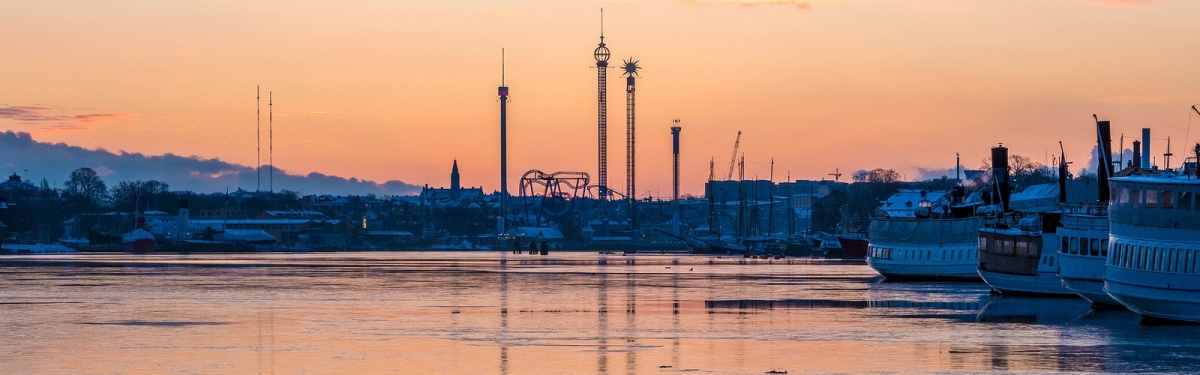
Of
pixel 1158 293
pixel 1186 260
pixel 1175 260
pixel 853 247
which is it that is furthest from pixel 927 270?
pixel 853 247

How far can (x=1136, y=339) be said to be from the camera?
42438mm

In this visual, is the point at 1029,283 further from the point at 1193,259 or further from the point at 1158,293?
the point at 1193,259

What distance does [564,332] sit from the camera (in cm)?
4525

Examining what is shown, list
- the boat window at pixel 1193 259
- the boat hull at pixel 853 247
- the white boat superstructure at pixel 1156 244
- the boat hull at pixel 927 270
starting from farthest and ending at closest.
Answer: the boat hull at pixel 853 247, the boat hull at pixel 927 270, the white boat superstructure at pixel 1156 244, the boat window at pixel 1193 259

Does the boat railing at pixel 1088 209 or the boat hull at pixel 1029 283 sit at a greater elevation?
the boat railing at pixel 1088 209

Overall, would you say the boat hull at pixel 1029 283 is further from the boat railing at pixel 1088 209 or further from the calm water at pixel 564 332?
the boat railing at pixel 1088 209

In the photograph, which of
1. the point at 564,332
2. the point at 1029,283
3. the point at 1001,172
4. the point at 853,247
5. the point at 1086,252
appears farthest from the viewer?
the point at 853,247

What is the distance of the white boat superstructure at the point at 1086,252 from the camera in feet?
182

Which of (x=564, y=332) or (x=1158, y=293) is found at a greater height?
(x=1158, y=293)

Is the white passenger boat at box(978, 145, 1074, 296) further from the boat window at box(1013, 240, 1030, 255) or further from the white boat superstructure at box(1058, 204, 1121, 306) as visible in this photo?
the white boat superstructure at box(1058, 204, 1121, 306)

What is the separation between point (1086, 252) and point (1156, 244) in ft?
33.7

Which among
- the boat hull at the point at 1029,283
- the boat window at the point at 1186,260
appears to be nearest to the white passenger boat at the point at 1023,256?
the boat hull at the point at 1029,283

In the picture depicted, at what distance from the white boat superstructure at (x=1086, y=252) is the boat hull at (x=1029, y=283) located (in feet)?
27.9

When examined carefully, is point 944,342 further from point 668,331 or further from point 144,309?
point 144,309
